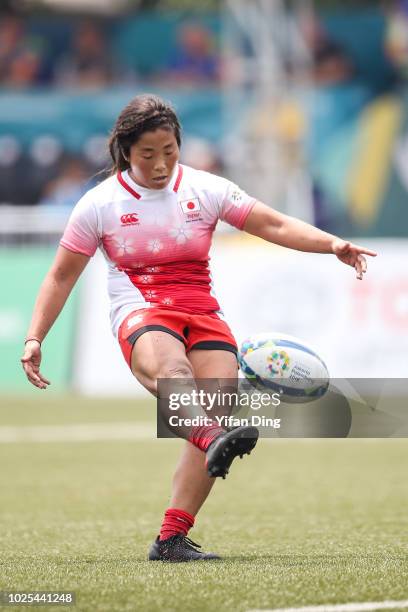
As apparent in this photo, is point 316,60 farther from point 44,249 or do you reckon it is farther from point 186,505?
point 186,505

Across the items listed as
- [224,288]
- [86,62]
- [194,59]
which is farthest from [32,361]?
[194,59]

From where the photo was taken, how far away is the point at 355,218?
22859mm

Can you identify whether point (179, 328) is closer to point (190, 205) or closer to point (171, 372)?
point (171, 372)

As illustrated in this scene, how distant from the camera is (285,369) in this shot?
597cm

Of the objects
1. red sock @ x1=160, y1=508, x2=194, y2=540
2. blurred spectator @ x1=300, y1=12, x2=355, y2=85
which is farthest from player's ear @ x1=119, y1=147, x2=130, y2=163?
blurred spectator @ x1=300, y1=12, x2=355, y2=85

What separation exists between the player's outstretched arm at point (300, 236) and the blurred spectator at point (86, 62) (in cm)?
1822

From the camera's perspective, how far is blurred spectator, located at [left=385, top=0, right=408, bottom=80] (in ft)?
78.0

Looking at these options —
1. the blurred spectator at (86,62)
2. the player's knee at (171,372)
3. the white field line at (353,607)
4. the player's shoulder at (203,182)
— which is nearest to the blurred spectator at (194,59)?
the blurred spectator at (86,62)

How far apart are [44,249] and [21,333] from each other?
1.42m

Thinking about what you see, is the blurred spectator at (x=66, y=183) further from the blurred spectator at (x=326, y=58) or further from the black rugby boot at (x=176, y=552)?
the black rugby boot at (x=176, y=552)

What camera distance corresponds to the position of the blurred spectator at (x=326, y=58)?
939 inches

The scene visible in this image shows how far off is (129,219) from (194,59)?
62.6ft

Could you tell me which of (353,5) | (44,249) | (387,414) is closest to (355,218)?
(44,249)

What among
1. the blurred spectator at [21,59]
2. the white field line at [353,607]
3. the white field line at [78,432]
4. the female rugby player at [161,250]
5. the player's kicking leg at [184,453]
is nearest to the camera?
the white field line at [353,607]
